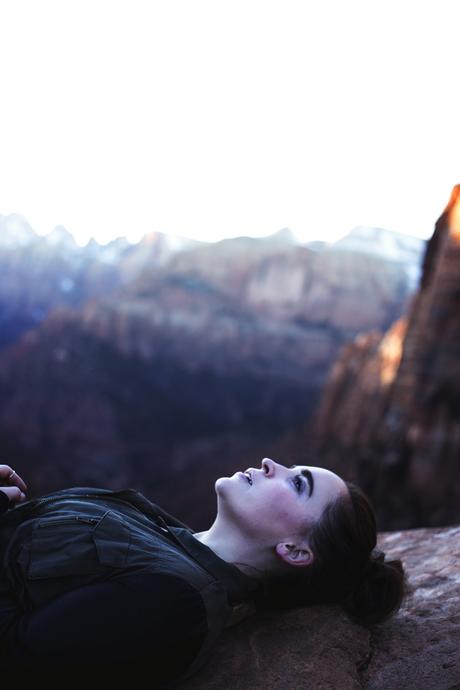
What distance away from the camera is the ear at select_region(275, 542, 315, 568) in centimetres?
240

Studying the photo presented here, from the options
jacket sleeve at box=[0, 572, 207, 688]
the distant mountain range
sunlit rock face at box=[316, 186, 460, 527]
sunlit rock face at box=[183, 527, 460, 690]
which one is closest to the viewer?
jacket sleeve at box=[0, 572, 207, 688]

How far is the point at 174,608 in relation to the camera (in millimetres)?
1917

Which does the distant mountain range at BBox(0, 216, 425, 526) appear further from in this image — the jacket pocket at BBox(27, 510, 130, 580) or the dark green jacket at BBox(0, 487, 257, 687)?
the jacket pocket at BBox(27, 510, 130, 580)

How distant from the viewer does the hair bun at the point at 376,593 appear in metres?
2.49

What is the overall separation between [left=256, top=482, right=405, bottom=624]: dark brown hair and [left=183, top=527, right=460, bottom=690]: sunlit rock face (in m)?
0.07

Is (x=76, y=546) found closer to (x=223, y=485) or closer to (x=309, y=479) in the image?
(x=223, y=485)

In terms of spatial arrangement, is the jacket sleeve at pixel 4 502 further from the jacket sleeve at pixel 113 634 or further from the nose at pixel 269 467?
the nose at pixel 269 467

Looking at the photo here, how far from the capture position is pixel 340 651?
2.33m

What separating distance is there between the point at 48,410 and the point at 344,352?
23.9m

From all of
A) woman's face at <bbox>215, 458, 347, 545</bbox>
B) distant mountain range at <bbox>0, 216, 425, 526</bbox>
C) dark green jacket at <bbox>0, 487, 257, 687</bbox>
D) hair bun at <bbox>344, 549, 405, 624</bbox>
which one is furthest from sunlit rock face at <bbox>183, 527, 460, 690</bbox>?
distant mountain range at <bbox>0, 216, 425, 526</bbox>

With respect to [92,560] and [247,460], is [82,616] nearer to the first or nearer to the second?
[92,560]

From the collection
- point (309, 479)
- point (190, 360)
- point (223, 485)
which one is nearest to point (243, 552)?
point (223, 485)

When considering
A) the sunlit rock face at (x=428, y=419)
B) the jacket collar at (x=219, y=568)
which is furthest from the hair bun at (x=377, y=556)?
the sunlit rock face at (x=428, y=419)

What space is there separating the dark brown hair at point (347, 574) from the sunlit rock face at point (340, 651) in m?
0.07
